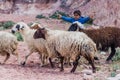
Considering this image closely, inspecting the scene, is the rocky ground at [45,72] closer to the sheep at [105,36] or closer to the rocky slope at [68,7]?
the sheep at [105,36]

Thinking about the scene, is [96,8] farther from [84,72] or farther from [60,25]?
[84,72]

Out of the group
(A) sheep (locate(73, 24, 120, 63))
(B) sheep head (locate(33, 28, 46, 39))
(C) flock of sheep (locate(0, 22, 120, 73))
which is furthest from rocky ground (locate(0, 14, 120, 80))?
(B) sheep head (locate(33, 28, 46, 39))

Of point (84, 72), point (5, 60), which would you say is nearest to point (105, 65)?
point (84, 72)

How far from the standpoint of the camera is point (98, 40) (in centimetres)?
1430

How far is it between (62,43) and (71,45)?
34 cm

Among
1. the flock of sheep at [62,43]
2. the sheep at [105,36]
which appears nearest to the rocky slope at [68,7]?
the sheep at [105,36]

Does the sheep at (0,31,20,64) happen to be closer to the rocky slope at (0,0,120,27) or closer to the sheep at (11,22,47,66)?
the sheep at (11,22,47,66)

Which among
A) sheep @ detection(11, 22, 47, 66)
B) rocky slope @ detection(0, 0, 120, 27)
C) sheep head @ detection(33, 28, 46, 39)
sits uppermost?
sheep head @ detection(33, 28, 46, 39)

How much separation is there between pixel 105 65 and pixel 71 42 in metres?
2.30

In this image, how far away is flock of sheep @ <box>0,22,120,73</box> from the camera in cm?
1191

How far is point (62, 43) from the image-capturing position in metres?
12.2

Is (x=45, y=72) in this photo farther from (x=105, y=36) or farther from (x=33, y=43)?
(x=105, y=36)

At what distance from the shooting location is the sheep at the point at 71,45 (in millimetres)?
11820

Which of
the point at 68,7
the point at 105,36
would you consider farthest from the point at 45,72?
the point at 68,7
